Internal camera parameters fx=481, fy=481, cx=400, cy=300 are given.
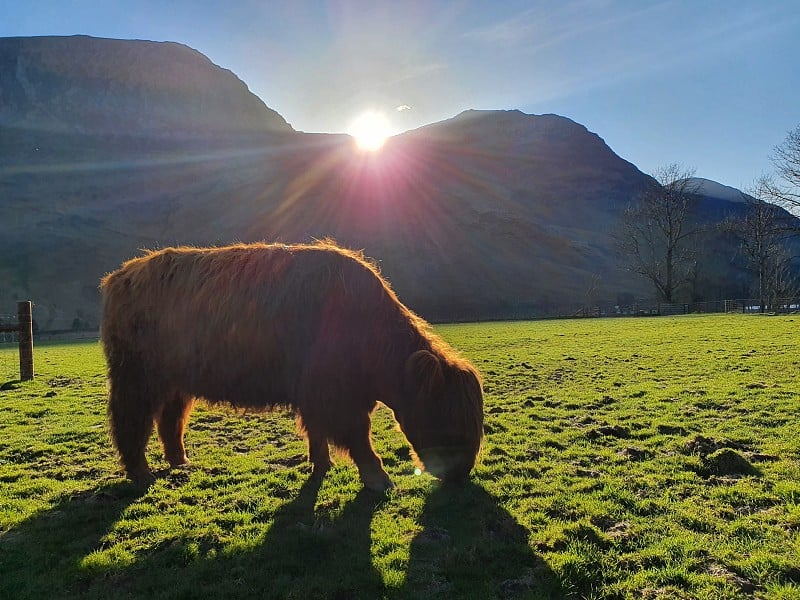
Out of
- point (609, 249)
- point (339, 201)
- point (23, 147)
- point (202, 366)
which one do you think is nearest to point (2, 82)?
point (23, 147)

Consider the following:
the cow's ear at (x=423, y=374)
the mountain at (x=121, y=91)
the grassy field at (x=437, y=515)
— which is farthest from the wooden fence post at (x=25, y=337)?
the mountain at (x=121, y=91)

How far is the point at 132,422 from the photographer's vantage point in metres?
5.86

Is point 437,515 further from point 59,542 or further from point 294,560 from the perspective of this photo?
point 59,542

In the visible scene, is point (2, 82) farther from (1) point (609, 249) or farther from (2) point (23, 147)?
(1) point (609, 249)

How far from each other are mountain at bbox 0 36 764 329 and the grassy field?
184 ft

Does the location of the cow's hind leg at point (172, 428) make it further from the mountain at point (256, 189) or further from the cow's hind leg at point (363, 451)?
the mountain at point (256, 189)

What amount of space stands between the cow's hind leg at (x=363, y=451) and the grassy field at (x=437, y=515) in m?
0.26

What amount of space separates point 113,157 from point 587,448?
146m

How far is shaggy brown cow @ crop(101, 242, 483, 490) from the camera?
5227 mm

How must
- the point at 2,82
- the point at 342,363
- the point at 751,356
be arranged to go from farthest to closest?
the point at 2,82
the point at 751,356
the point at 342,363

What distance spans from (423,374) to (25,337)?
14.7 meters

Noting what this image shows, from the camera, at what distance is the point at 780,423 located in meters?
7.52

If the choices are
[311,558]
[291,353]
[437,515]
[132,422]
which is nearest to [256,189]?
[132,422]

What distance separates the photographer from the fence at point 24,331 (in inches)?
552
